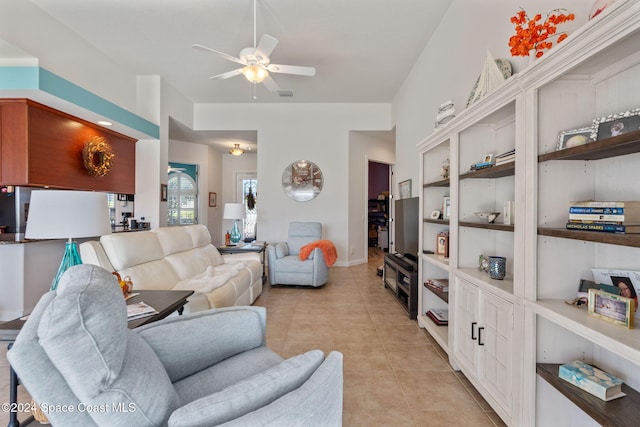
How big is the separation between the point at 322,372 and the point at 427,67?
3.98 meters

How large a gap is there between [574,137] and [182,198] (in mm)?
7459

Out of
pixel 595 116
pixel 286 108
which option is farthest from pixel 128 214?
pixel 595 116

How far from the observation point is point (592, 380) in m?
1.17

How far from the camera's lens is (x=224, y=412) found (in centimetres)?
75

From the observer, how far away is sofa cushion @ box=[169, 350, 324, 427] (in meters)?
0.72

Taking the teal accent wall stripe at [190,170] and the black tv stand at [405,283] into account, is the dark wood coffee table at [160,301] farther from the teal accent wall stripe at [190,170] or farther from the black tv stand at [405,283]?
the teal accent wall stripe at [190,170]

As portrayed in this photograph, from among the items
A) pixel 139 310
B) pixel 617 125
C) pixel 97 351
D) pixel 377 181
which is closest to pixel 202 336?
pixel 139 310

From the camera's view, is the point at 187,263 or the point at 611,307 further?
the point at 187,263

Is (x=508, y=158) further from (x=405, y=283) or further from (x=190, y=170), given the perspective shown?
(x=190, y=170)

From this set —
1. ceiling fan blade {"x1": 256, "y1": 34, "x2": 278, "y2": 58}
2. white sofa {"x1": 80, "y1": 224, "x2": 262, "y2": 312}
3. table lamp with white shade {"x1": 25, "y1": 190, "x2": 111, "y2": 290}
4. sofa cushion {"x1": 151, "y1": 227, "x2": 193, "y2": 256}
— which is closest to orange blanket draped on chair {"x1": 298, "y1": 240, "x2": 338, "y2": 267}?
white sofa {"x1": 80, "y1": 224, "x2": 262, "y2": 312}

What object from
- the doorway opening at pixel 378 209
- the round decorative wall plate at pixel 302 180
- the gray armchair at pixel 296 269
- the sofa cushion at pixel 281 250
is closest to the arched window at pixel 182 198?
the round decorative wall plate at pixel 302 180

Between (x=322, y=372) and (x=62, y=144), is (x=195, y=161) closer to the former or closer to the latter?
(x=62, y=144)

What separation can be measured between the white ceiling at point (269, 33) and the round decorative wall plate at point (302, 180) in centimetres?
158

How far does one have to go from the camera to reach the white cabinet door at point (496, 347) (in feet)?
4.95
